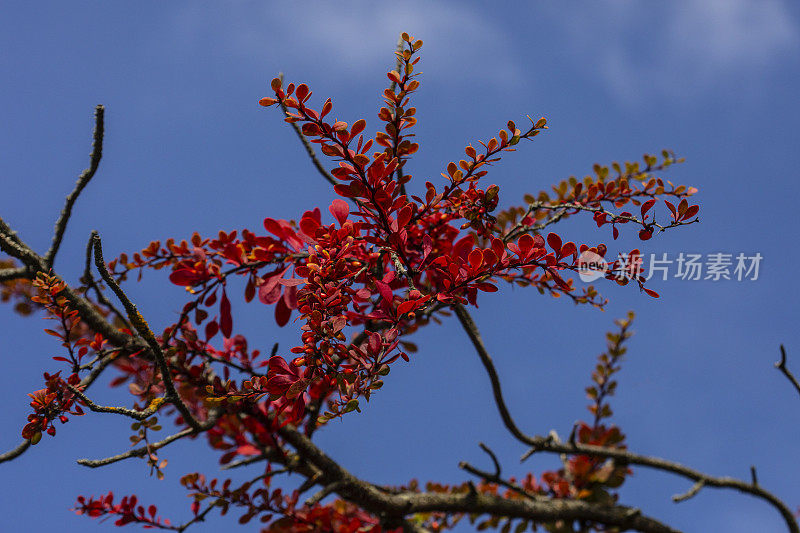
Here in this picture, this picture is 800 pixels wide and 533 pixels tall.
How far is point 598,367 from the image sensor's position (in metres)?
3.17

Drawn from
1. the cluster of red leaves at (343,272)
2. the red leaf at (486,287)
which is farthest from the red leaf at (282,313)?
the red leaf at (486,287)

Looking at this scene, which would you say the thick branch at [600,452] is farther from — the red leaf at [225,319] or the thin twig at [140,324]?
the thin twig at [140,324]

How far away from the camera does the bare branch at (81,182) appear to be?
5.26ft

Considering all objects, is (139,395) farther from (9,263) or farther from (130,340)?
(9,263)

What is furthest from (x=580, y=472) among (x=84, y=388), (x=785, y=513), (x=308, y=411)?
(x=84, y=388)

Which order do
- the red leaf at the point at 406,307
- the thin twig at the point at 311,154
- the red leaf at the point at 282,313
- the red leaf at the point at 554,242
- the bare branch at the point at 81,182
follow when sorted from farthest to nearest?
the thin twig at the point at 311,154 → the red leaf at the point at 282,313 → the bare branch at the point at 81,182 → the red leaf at the point at 554,242 → the red leaf at the point at 406,307

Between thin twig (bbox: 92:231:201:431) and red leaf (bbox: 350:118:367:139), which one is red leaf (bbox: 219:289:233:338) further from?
red leaf (bbox: 350:118:367:139)

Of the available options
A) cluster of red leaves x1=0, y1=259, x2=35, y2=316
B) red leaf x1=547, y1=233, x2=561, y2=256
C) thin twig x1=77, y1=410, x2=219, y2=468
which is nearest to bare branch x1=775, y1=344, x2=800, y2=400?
red leaf x1=547, y1=233, x2=561, y2=256

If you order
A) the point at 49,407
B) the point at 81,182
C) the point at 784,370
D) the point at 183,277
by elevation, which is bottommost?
the point at 784,370

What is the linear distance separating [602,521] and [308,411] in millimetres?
1557

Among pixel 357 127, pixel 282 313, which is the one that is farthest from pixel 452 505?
pixel 357 127

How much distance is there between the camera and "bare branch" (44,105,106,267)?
1604 millimetres

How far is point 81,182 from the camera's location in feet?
5.82

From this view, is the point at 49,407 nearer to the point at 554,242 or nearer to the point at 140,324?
the point at 140,324
